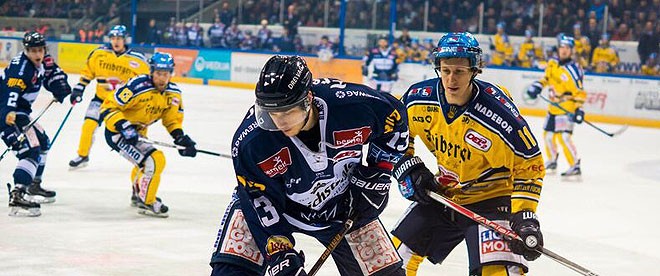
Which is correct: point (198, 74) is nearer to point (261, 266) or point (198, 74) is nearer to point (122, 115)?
point (122, 115)

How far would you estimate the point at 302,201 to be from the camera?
142 inches

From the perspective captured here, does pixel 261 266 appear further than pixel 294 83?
Yes

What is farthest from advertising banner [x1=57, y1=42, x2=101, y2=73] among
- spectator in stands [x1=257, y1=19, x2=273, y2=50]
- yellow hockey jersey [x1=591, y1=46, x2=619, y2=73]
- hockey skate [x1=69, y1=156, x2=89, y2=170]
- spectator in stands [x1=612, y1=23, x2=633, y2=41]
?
hockey skate [x1=69, y1=156, x2=89, y2=170]

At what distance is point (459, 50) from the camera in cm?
406

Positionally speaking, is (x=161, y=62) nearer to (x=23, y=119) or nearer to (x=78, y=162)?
(x=23, y=119)

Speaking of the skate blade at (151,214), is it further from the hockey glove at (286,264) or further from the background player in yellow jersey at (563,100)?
the background player in yellow jersey at (563,100)

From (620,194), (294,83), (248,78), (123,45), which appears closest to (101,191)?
(123,45)

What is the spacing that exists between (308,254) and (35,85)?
2798mm

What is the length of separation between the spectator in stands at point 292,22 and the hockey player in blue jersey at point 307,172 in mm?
17673

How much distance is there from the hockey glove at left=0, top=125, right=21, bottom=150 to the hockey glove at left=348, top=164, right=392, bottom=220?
14.4ft

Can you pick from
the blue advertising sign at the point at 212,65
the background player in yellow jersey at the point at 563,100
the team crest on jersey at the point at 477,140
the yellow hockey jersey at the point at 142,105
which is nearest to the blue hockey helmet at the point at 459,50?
the team crest on jersey at the point at 477,140

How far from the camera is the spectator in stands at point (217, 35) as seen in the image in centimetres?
2188

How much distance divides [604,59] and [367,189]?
14139 millimetres

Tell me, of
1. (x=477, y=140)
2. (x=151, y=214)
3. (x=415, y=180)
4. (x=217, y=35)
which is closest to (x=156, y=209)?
(x=151, y=214)
